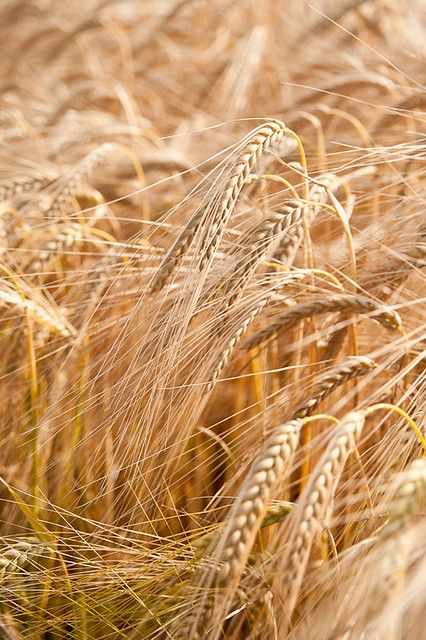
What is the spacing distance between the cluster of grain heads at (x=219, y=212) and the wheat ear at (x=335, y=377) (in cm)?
15

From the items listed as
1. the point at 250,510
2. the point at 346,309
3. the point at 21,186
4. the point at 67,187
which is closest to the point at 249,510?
the point at 250,510

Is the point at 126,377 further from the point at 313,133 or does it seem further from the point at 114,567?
the point at 313,133

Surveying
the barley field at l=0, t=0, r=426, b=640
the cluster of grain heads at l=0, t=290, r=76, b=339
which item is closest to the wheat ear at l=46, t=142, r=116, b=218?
the barley field at l=0, t=0, r=426, b=640

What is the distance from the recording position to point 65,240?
3.59 feet

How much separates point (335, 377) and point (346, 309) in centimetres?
8

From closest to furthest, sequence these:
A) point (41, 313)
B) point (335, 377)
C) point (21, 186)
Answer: point (335, 377) → point (41, 313) → point (21, 186)

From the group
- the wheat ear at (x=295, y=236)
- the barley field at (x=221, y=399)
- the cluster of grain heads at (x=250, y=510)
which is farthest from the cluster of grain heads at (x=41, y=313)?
the cluster of grain heads at (x=250, y=510)

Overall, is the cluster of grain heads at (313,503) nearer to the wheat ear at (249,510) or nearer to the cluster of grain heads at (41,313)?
the wheat ear at (249,510)

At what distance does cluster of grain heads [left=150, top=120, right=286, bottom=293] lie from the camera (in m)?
0.79

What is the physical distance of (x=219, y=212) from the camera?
2.61 feet

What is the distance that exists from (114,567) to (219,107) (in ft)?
5.10

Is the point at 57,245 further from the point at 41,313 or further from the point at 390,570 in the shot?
the point at 390,570

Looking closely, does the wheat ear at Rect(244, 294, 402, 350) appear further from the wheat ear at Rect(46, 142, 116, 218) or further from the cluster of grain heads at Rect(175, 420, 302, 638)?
the wheat ear at Rect(46, 142, 116, 218)

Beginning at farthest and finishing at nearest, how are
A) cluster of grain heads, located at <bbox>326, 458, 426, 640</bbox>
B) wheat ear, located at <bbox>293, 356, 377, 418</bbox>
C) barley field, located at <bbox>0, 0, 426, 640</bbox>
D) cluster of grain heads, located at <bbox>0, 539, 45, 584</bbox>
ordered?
cluster of grain heads, located at <bbox>0, 539, 45, 584</bbox>
wheat ear, located at <bbox>293, 356, 377, 418</bbox>
barley field, located at <bbox>0, 0, 426, 640</bbox>
cluster of grain heads, located at <bbox>326, 458, 426, 640</bbox>
